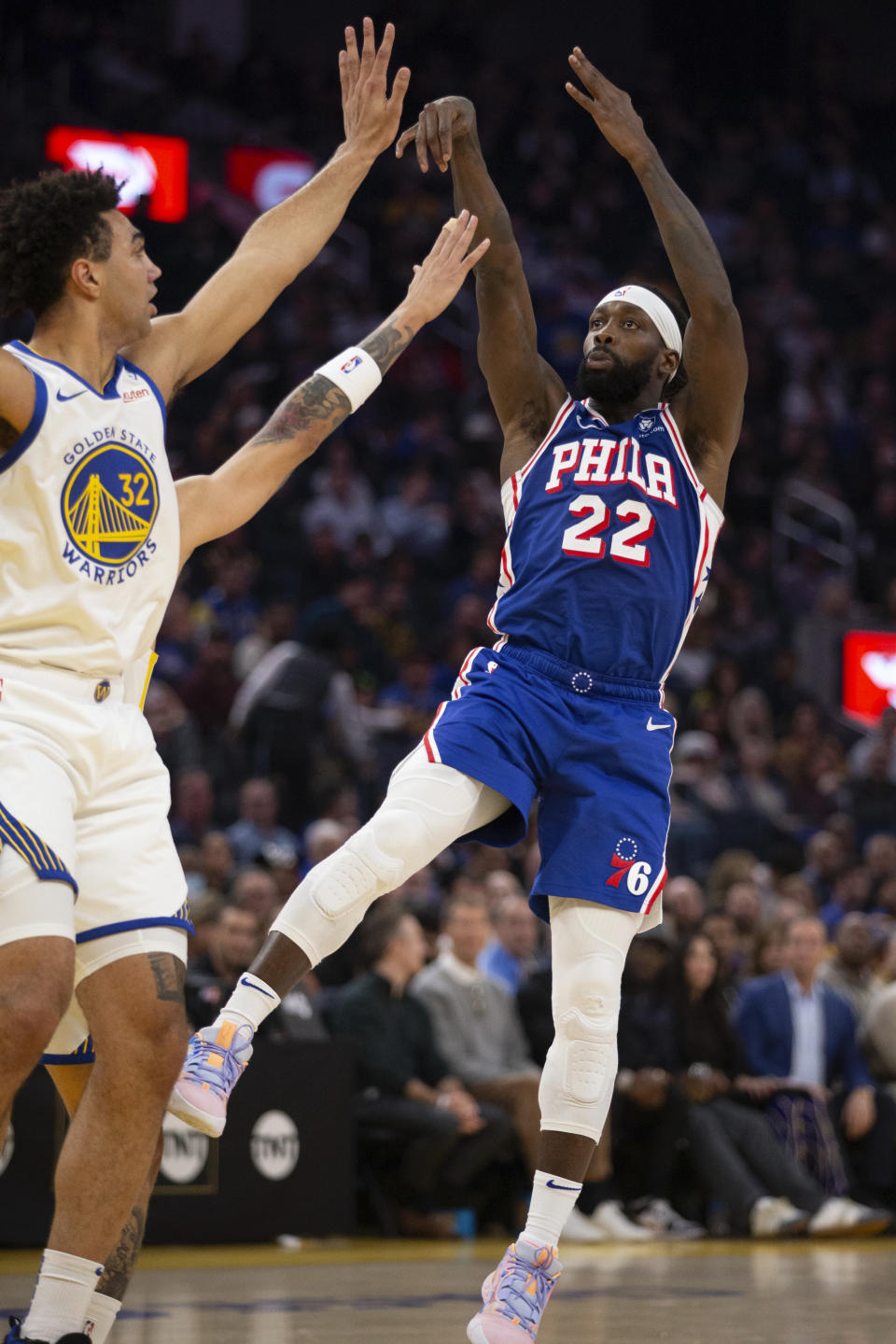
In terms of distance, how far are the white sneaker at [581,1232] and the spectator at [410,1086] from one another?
53 centimetres

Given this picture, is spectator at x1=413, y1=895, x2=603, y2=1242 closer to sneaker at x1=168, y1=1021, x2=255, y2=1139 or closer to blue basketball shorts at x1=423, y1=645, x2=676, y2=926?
blue basketball shorts at x1=423, y1=645, x2=676, y2=926

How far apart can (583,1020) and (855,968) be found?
6765 mm

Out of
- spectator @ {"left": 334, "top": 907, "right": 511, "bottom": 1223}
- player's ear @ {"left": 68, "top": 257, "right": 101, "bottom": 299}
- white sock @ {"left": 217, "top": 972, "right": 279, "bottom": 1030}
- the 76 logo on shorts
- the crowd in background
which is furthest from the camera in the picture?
the crowd in background

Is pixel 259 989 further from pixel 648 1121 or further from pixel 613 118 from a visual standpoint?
pixel 648 1121

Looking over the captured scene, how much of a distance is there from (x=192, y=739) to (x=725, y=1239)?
4792 millimetres

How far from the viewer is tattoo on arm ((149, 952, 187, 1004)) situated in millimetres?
3887

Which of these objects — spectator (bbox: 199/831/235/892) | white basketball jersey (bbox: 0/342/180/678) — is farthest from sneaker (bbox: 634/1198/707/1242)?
white basketball jersey (bbox: 0/342/180/678)

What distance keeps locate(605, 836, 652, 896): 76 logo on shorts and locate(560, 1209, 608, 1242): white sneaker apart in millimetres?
4916

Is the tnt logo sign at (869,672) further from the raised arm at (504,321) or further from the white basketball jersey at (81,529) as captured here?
the white basketball jersey at (81,529)

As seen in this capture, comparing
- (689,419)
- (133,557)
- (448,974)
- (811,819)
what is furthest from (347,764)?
(133,557)

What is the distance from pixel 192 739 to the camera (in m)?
12.3

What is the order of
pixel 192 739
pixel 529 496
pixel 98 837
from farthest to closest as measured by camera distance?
pixel 192 739 → pixel 529 496 → pixel 98 837

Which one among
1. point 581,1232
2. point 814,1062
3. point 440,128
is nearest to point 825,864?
point 814,1062

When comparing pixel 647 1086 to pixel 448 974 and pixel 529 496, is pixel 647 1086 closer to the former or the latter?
pixel 448 974
